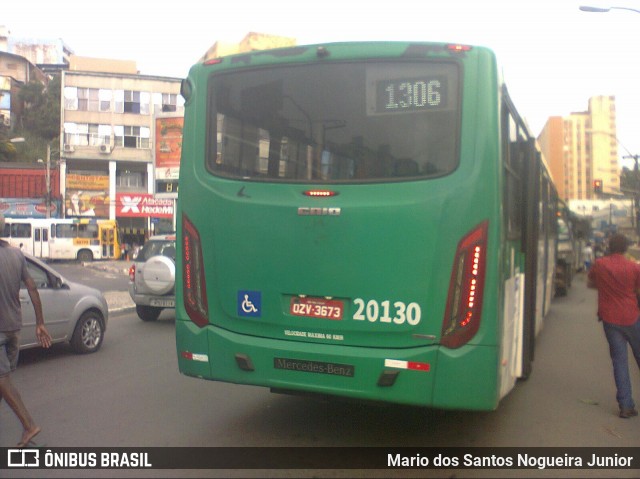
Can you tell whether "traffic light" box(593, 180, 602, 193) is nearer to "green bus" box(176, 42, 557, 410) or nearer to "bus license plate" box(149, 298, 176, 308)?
"bus license plate" box(149, 298, 176, 308)

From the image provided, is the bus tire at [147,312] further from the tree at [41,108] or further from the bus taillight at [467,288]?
the tree at [41,108]

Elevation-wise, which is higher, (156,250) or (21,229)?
(156,250)

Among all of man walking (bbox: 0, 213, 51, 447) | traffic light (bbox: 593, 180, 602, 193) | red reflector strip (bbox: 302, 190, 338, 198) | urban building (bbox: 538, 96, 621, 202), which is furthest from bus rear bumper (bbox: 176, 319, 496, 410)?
urban building (bbox: 538, 96, 621, 202)

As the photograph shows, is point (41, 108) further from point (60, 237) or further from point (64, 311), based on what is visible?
point (64, 311)

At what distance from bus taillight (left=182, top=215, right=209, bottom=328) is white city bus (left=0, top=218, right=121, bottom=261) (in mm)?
38528

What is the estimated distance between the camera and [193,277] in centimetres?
538

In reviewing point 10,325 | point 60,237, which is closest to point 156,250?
point 10,325

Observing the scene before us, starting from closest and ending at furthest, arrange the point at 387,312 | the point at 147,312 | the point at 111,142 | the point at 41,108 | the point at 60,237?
the point at 387,312
the point at 147,312
the point at 60,237
the point at 111,142
the point at 41,108

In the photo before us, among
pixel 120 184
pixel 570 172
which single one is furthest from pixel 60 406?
pixel 570 172

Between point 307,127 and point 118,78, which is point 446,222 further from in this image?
point 118,78

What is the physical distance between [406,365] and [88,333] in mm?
6443

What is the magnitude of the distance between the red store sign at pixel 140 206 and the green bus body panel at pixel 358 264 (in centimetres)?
4743

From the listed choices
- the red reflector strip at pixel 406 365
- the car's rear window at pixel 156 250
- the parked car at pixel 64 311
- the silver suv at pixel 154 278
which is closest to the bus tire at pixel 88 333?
the parked car at pixel 64 311

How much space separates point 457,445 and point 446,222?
2.11 m
